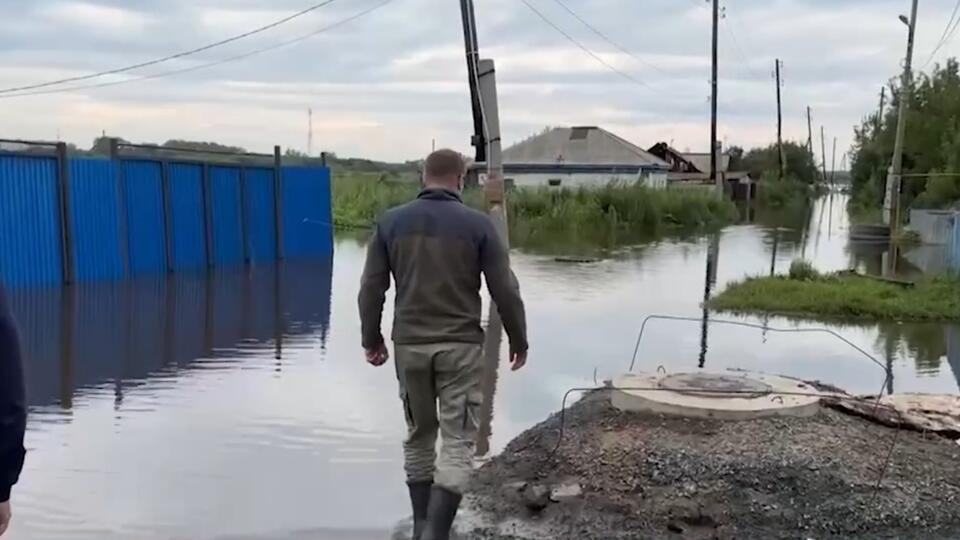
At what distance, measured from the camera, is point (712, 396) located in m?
6.93

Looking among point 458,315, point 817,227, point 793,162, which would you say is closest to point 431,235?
point 458,315

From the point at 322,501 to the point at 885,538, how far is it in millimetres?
2957

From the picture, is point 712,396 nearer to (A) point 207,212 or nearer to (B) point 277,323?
(B) point 277,323

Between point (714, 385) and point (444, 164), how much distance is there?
9.58 ft

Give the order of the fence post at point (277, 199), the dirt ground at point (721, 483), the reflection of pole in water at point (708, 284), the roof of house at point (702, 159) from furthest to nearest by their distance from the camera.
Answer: the roof of house at point (702, 159) < the fence post at point (277, 199) < the reflection of pole in water at point (708, 284) < the dirt ground at point (721, 483)

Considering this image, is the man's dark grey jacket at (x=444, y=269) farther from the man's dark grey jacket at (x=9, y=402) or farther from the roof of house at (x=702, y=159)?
the roof of house at (x=702, y=159)

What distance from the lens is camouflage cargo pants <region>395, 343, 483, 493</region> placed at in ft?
16.4

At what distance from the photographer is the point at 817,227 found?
1759 inches

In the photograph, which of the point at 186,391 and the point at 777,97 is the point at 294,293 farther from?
the point at 777,97

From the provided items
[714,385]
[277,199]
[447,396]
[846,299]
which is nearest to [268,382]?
[714,385]

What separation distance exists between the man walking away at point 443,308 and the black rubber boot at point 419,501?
9cm

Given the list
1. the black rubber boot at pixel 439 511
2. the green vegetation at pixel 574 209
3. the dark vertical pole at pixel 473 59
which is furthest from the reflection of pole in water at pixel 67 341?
the green vegetation at pixel 574 209

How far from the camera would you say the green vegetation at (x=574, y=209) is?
1403 inches

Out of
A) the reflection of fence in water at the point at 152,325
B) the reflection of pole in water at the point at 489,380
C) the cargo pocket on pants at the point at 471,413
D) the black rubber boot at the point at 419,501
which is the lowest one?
the reflection of pole in water at the point at 489,380
